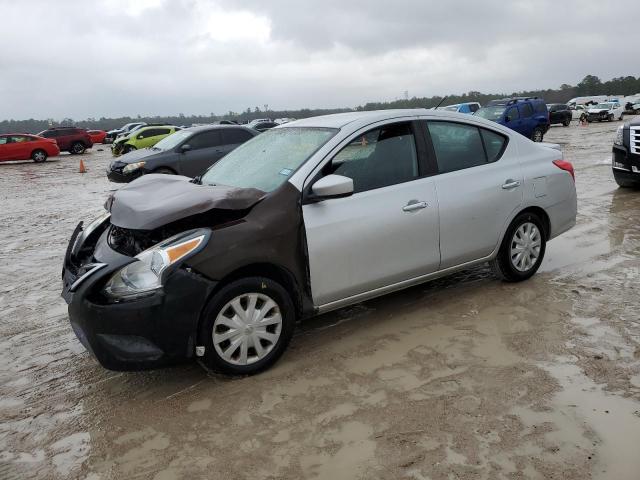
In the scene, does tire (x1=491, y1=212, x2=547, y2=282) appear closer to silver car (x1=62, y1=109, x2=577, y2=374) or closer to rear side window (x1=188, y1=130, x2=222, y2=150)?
silver car (x1=62, y1=109, x2=577, y2=374)

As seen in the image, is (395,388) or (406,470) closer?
(406,470)

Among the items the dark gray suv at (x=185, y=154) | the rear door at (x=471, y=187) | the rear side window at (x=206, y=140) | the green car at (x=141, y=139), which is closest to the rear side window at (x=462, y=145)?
the rear door at (x=471, y=187)

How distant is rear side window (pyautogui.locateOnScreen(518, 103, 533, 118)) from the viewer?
809 inches

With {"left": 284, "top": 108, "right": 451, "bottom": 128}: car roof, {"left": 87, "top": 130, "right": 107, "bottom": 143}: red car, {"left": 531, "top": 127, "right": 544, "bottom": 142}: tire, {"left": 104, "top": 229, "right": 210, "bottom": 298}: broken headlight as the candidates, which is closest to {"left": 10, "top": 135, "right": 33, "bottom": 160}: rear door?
{"left": 87, "top": 130, "right": 107, "bottom": 143}: red car

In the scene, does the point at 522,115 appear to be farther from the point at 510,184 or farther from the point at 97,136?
the point at 97,136

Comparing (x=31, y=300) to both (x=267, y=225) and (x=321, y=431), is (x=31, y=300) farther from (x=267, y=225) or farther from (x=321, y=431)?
(x=321, y=431)

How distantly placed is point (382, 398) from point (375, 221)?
1319 millimetres

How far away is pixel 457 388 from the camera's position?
11.2 ft

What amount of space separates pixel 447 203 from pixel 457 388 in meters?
1.61

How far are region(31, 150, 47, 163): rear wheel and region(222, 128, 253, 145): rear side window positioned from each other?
59.3 feet

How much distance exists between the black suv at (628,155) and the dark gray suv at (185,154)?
24.9 ft

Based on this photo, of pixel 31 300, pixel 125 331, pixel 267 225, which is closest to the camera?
pixel 125 331

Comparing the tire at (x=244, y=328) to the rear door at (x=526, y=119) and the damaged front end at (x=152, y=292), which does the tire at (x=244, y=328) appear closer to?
the damaged front end at (x=152, y=292)

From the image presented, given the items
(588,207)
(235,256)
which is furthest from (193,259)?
(588,207)
